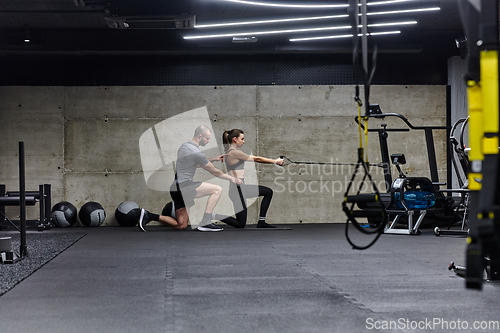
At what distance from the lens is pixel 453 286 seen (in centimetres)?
334

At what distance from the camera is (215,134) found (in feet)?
30.2

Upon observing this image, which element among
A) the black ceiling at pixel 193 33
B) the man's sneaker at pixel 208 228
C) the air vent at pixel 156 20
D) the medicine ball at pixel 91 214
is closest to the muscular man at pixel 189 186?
the man's sneaker at pixel 208 228

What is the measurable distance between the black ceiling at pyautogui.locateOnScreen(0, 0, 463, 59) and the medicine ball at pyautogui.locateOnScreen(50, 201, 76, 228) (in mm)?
2685

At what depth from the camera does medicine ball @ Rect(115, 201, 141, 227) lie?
8547mm

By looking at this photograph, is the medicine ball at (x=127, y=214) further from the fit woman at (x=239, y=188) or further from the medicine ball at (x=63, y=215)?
the fit woman at (x=239, y=188)

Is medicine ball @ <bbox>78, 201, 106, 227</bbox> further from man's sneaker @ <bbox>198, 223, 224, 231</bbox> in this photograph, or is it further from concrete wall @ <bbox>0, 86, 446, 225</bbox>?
man's sneaker @ <bbox>198, 223, 224, 231</bbox>

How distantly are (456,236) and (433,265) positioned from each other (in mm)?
2667

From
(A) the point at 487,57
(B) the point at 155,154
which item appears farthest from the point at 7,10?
(A) the point at 487,57

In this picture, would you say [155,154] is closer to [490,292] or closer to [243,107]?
[243,107]

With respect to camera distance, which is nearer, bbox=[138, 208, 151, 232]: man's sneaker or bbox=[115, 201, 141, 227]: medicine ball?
bbox=[138, 208, 151, 232]: man's sneaker

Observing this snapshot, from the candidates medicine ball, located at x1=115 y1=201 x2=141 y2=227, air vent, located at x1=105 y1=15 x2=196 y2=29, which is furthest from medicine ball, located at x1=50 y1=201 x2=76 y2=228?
air vent, located at x1=105 y1=15 x2=196 y2=29

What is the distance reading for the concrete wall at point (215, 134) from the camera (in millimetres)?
9031

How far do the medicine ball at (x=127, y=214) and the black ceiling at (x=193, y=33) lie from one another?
8.90 feet

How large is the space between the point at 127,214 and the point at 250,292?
5735mm
